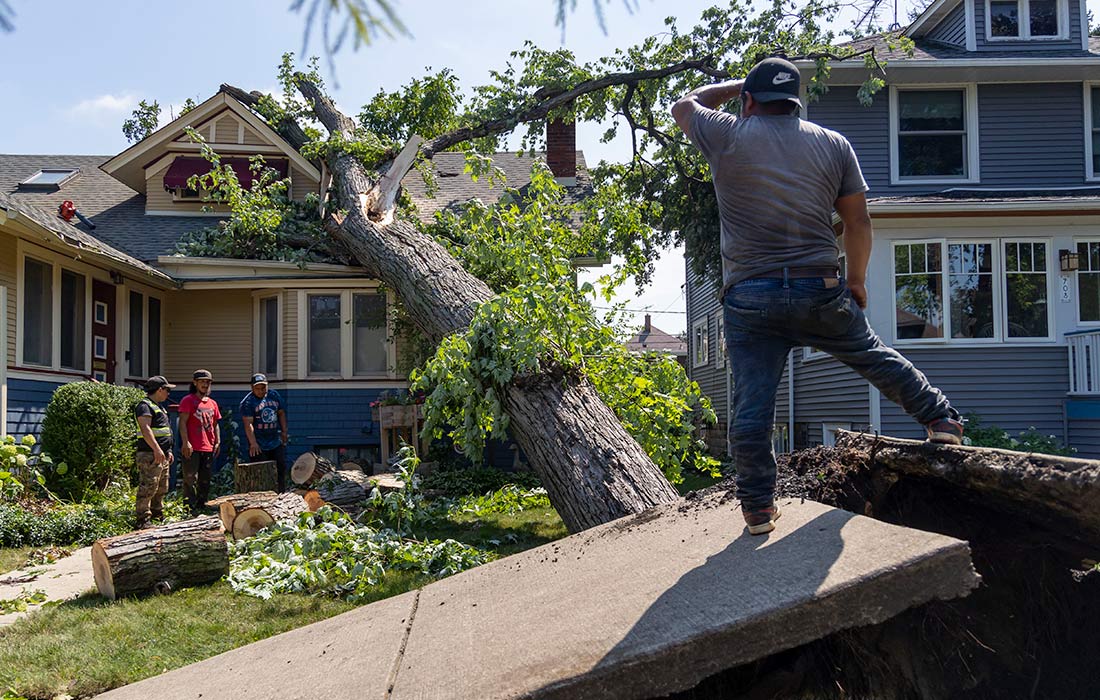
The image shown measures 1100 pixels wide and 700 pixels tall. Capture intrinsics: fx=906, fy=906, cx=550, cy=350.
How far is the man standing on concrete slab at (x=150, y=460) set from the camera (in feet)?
28.0

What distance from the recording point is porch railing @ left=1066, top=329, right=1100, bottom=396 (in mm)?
12414

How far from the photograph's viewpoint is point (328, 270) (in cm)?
1406

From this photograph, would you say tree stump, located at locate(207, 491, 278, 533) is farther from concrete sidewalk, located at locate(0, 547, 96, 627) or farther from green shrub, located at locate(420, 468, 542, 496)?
green shrub, located at locate(420, 468, 542, 496)

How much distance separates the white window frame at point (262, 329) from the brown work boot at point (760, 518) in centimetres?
1224

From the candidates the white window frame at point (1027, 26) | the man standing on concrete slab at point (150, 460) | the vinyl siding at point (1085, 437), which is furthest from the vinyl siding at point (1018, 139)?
the man standing on concrete slab at point (150, 460)

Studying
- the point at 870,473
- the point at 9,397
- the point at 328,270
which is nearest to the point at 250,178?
the point at 328,270

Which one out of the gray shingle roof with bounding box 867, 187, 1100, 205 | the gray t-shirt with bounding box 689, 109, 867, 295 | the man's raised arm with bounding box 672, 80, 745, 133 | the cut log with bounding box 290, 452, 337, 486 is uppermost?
the gray shingle roof with bounding box 867, 187, 1100, 205

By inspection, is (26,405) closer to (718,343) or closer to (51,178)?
(51,178)

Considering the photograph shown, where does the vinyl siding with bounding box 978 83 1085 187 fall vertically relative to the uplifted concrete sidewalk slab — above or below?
above

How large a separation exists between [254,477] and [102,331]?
185 inches

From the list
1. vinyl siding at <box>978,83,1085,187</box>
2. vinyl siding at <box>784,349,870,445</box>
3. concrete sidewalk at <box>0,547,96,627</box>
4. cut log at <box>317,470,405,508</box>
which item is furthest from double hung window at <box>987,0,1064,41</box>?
concrete sidewalk at <box>0,547,96,627</box>

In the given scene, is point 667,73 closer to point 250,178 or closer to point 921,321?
point 921,321

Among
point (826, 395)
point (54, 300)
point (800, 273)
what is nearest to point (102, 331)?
point (54, 300)

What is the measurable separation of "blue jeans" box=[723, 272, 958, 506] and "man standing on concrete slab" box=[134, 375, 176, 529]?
6.89 m
